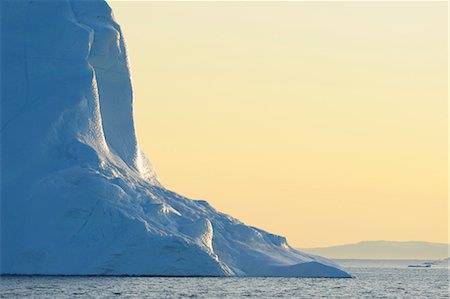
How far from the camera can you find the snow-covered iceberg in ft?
216

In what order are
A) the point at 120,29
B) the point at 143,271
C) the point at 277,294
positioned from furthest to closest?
1. the point at 120,29
2. the point at 143,271
3. the point at 277,294

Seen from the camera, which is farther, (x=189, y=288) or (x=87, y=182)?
(x=87, y=182)

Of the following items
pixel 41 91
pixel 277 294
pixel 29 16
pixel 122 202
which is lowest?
pixel 277 294

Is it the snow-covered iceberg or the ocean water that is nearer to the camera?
the ocean water

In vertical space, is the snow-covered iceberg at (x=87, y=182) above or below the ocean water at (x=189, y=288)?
above

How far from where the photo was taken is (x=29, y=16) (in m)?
74.9

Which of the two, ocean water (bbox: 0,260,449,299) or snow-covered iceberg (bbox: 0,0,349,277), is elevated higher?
snow-covered iceberg (bbox: 0,0,349,277)

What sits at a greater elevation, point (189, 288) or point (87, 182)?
point (87, 182)

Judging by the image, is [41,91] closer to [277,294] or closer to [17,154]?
[17,154]

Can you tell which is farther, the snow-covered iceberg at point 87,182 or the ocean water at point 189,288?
the snow-covered iceberg at point 87,182

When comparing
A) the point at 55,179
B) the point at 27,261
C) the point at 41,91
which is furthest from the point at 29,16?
the point at 27,261

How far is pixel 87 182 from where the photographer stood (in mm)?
67938

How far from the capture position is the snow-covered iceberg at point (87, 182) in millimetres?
65875

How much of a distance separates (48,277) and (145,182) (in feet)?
32.0
